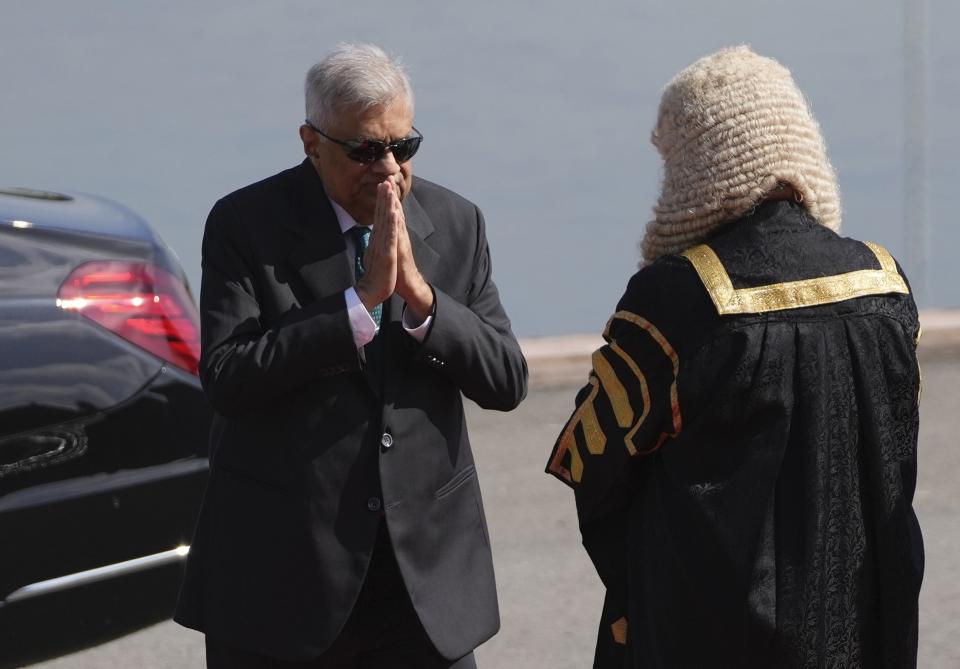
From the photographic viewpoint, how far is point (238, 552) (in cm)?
275

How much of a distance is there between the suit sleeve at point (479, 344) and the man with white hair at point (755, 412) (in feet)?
0.85

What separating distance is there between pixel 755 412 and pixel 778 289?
7.7 inches

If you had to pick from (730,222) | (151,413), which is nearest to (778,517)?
(730,222)

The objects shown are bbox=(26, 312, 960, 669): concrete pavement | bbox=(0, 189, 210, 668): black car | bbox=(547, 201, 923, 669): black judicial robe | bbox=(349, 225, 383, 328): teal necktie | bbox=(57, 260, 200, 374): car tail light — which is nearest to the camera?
bbox=(547, 201, 923, 669): black judicial robe

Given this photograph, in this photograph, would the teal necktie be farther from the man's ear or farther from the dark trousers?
the dark trousers

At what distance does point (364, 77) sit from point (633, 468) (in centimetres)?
80

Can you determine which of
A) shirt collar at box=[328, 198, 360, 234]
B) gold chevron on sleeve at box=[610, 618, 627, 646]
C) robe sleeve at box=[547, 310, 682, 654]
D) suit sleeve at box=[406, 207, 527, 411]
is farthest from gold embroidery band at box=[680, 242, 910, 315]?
shirt collar at box=[328, 198, 360, 234]

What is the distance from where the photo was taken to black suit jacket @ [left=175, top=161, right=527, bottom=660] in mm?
A: 2701

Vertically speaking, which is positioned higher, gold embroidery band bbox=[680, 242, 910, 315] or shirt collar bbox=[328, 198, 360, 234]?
shirt collar bbox=[328, 198, 360, 234]

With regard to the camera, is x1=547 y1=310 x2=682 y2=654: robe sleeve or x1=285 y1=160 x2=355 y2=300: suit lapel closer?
x1=547 y1=310 x2=682 y2=654: robe sleeve

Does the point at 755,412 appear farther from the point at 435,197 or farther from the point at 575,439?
the point at 435,197

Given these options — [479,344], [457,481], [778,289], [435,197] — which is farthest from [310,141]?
[778,289]

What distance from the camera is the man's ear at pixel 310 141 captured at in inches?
109

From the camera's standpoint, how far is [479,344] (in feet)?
9.12
